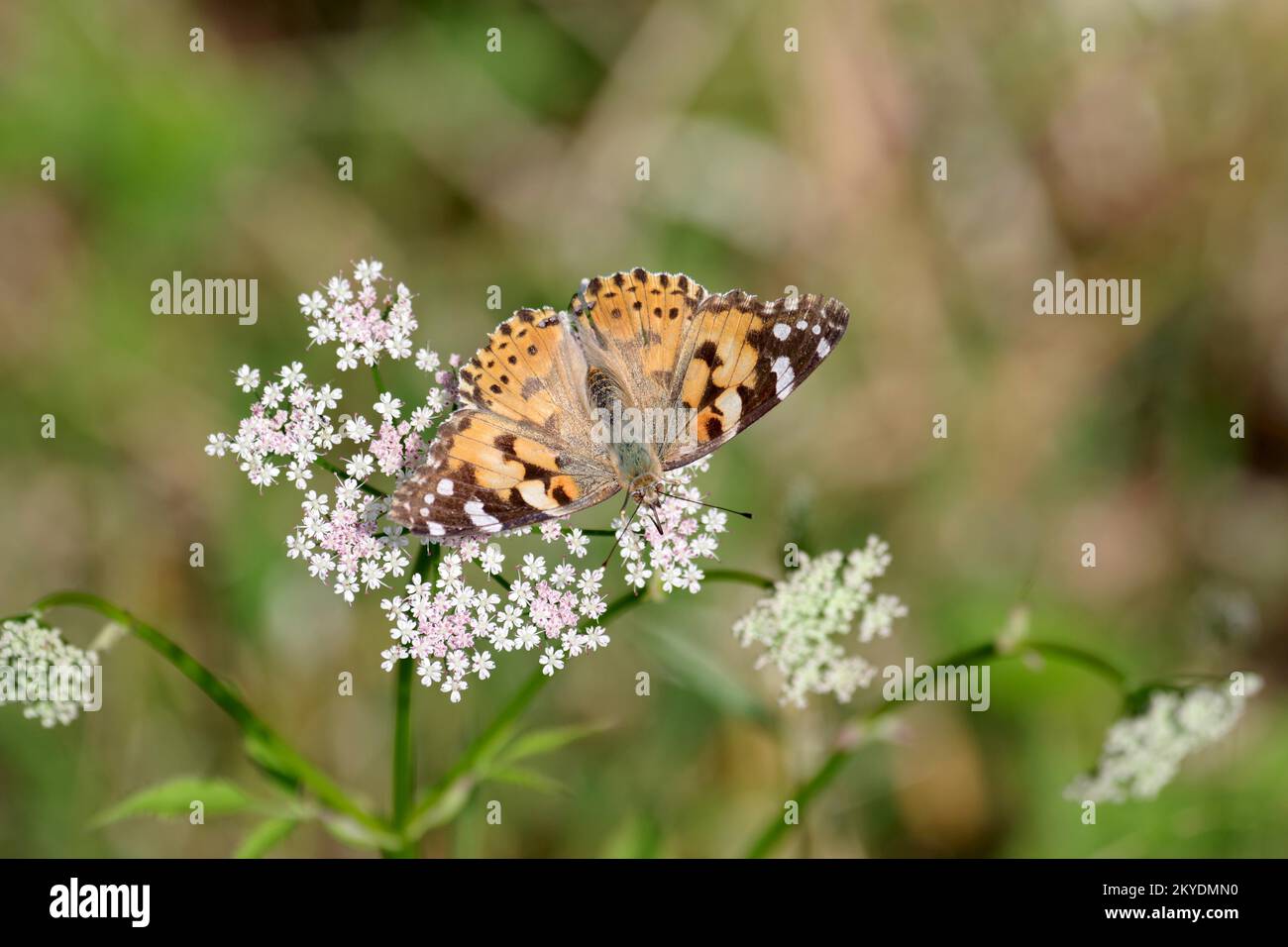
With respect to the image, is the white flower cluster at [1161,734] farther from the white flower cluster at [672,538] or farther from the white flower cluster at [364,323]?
the white flower cluster at [364,323]

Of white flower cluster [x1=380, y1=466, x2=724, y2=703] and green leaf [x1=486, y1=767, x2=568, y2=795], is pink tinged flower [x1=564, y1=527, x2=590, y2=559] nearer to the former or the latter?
white flower cluster [x1=380, y1=466, x2=724, y2=703]

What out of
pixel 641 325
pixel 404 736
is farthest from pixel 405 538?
pixel 641 325

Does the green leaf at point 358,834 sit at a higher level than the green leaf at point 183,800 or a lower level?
lower

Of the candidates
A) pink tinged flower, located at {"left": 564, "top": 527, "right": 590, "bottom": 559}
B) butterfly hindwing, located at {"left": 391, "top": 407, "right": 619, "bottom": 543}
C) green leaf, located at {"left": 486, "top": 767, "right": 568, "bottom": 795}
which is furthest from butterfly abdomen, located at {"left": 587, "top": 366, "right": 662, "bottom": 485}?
green leaf, located at {"left": 486, "top": 767, "right": 568, "bottom": 795}

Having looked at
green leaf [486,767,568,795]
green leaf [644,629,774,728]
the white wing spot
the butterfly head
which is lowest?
green leaf [486,767,568,795]

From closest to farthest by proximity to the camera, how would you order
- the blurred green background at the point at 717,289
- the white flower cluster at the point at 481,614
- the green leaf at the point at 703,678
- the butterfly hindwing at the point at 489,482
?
the butterfly hindwing at the point at 489,482 → the white flower cluster at the point at 481,614 → the green leaf at the point at 703,678 → the blurred green background at the point at 717,289

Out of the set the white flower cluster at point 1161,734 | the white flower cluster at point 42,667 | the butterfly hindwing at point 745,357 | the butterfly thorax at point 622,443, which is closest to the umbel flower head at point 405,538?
the butterfly thorax at point 622,443
